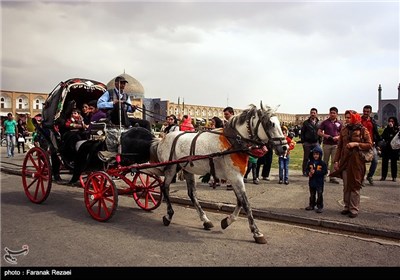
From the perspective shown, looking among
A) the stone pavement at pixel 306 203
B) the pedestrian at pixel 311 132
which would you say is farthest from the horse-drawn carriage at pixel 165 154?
the pedestrian at pixel 311 132

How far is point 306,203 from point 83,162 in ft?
15.9

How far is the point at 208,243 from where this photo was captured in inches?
177

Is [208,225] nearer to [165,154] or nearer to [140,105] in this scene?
[165,154]

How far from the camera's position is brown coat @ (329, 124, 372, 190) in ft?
18.8

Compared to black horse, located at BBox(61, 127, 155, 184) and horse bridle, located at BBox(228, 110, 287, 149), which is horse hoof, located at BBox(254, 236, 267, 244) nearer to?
horse bridle, located at BBox(228, 110, 287, 149)

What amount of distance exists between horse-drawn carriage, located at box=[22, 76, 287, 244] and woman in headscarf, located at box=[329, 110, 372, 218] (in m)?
2.05

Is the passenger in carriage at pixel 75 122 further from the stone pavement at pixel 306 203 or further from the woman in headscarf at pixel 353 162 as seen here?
the woman in headscarf at pixel 353 162

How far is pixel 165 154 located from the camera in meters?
5.64

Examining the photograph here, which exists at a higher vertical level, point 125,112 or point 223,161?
point 125,112

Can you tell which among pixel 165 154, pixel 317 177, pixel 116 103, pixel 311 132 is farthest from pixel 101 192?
pixel 311 132

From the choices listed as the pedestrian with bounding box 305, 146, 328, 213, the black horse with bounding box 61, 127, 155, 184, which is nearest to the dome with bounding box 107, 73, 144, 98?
the black horse with bounding box 61, 127, 155, 184

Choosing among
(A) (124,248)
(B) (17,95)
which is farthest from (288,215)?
(B) (17,95)
